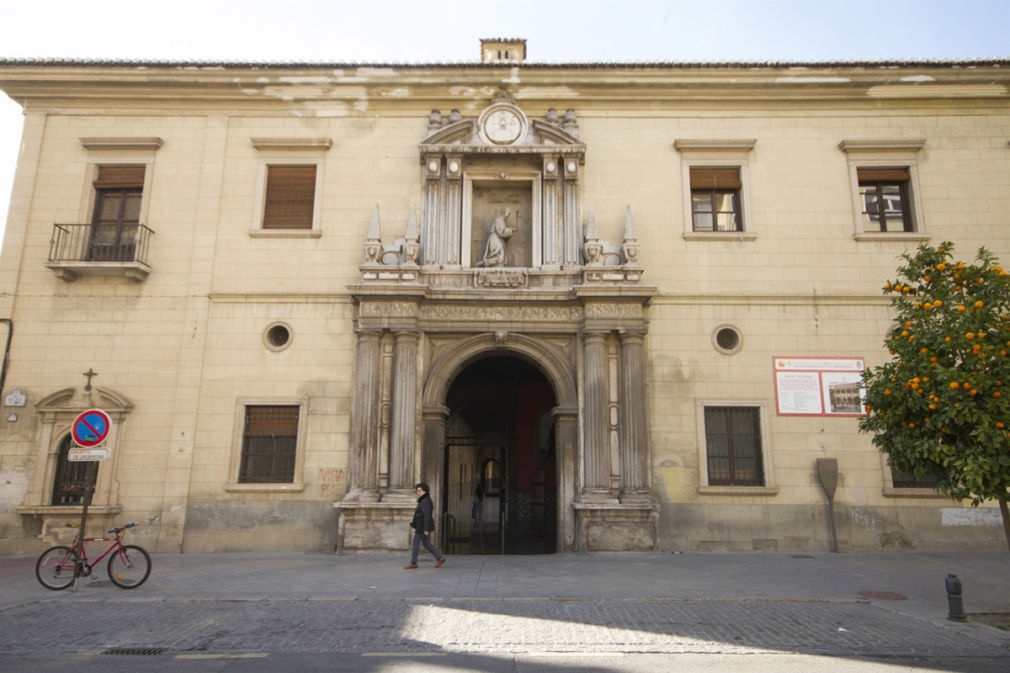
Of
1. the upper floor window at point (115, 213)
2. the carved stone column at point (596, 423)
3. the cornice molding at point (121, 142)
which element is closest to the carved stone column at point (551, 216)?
the carved stone column at point (596, 423)

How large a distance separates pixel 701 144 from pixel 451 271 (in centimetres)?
635

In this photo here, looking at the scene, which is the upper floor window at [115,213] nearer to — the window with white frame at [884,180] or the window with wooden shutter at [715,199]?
the window with wooden shutter at [715,199]

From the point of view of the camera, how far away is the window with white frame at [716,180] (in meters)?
14.6

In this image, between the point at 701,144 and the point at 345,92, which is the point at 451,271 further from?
the point at 701,144

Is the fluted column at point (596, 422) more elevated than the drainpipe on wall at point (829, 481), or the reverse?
the fluted column at point (596, 422)

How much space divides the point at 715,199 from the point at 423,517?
31.0 ft

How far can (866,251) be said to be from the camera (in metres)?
14.1

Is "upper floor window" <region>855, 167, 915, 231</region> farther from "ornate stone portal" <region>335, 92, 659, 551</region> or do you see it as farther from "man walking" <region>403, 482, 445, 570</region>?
"man walking" <region>403, 482, 445, 570</region>

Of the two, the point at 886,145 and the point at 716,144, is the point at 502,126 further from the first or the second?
the point at 886,145

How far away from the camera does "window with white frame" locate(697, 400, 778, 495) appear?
1312cm

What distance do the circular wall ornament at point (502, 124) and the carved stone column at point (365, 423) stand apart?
5143 millimetres

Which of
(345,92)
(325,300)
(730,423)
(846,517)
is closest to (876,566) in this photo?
(846,517)

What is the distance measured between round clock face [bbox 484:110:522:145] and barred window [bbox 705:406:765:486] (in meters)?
7.33

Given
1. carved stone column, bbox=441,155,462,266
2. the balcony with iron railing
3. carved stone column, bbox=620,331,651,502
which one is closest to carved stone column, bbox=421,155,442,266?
carved stone column, bbox=441,155,462,266
